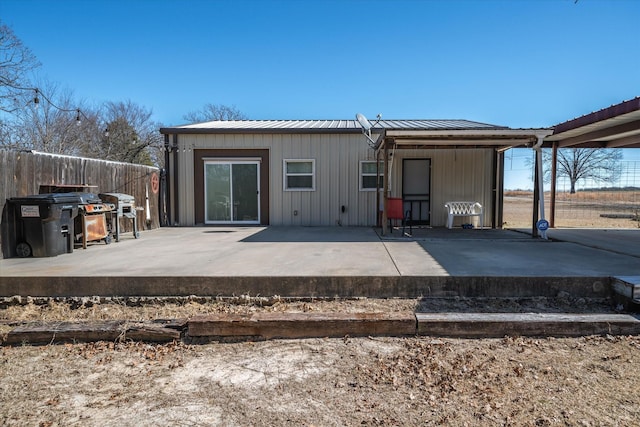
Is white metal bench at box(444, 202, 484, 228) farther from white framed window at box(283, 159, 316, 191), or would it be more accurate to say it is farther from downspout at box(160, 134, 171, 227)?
downspout at box(160, 134, 171, 227)

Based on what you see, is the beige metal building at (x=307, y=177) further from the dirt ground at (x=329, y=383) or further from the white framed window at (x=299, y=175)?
the dirt ground at (x=329, y=383)

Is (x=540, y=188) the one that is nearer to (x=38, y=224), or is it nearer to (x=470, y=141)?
(x=470, y=141)

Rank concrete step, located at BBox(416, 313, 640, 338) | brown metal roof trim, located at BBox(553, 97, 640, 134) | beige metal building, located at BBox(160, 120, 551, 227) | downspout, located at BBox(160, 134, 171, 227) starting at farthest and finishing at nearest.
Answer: downspout, located at BBox(160, 134, 171, 227) < beige metal building, located at BBox(160, 120, 551, 227) < brown metal roof trim, located at BBox(553, 97, 640, 134) < concrete step, located at BBox(416, 313, 640, 338)

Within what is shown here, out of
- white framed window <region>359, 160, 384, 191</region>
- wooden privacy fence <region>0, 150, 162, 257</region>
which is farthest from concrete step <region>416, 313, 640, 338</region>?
white framed window <region>359, 160, 384, 191</region>

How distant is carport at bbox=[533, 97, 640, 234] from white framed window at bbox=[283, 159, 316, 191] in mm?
5647

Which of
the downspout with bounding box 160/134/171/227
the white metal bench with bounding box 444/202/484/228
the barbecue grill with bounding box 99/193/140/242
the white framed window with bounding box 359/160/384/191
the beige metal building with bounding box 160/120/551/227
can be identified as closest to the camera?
the barbecue grill with bounding box 99/193/140/242

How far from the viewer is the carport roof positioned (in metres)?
6.25

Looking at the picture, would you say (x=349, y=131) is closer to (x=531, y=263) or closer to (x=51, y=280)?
(x=531, y=263)

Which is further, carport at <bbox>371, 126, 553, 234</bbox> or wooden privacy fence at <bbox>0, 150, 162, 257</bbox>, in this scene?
carport at <bbox>371, 126, 553, 234</bbox>

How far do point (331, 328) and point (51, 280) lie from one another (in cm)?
333

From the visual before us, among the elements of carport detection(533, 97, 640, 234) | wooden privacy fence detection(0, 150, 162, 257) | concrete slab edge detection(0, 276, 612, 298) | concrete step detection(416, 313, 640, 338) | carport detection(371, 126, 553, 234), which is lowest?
concrete step detection(416, 313, 640, 338)

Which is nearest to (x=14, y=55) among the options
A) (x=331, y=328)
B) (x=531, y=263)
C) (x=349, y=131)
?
(x=349, y=131)

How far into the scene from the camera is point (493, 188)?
33.7ft

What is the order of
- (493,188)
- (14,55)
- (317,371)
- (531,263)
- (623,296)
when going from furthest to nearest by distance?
(14,55)
(493,188)
(531,263)
(623,296)
(317,371)
